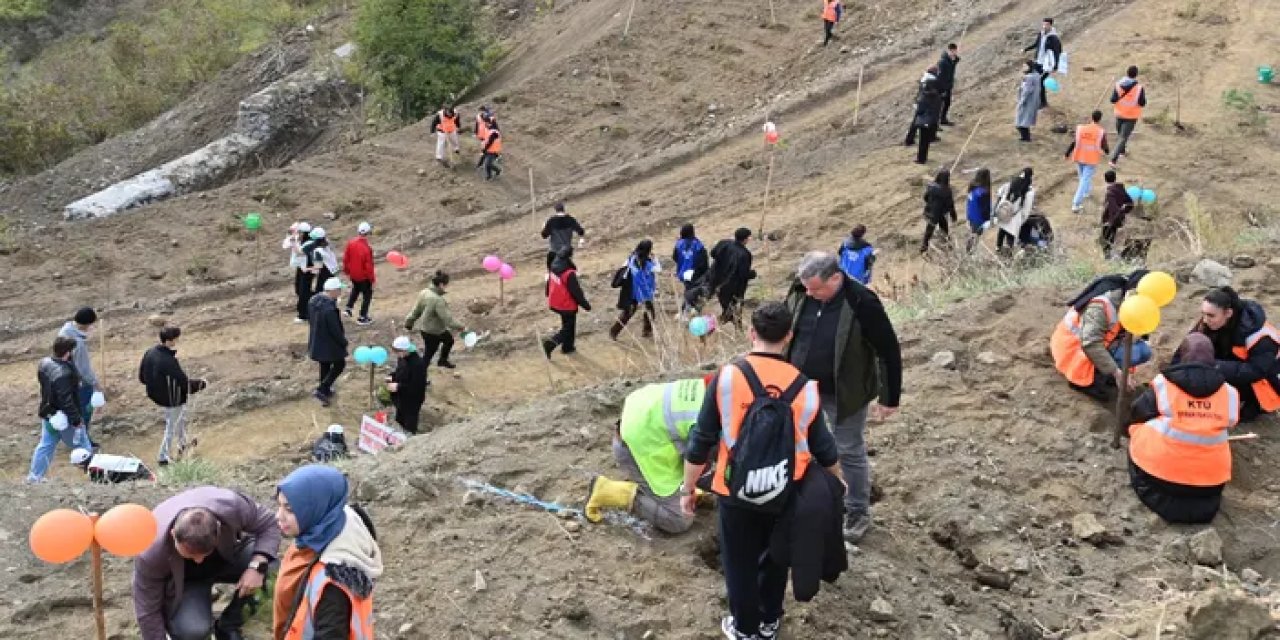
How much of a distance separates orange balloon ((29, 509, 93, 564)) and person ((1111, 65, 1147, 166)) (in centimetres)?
1561

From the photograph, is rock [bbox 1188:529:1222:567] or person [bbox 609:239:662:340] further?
Result: person [bbox 609:239:662:340]

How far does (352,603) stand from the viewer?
449 cm

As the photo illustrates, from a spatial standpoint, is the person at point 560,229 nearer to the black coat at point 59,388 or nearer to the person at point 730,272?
the person at point 730,272

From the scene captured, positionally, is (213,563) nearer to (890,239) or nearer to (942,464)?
(942,464)

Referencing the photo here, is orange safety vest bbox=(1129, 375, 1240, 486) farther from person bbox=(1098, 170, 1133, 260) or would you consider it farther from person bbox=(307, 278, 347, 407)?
person bbox=(307, 278, 347, 407)

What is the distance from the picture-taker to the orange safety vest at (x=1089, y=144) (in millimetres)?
15367

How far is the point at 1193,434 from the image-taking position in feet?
21.9

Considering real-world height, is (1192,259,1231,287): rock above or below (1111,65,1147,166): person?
above

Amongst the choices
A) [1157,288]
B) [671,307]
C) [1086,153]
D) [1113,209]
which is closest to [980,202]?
[1113,209]

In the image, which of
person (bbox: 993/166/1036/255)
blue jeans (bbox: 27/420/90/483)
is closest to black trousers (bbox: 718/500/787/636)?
blue jeans (bbox: 27/420/90/483)

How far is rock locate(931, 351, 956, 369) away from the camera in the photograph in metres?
8.60

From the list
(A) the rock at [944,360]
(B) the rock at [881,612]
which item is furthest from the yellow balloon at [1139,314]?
(B) the rock at [881,612]

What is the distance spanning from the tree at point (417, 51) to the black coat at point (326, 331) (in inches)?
480

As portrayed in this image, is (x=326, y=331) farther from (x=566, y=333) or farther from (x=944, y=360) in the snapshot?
(x=944, y=360)
